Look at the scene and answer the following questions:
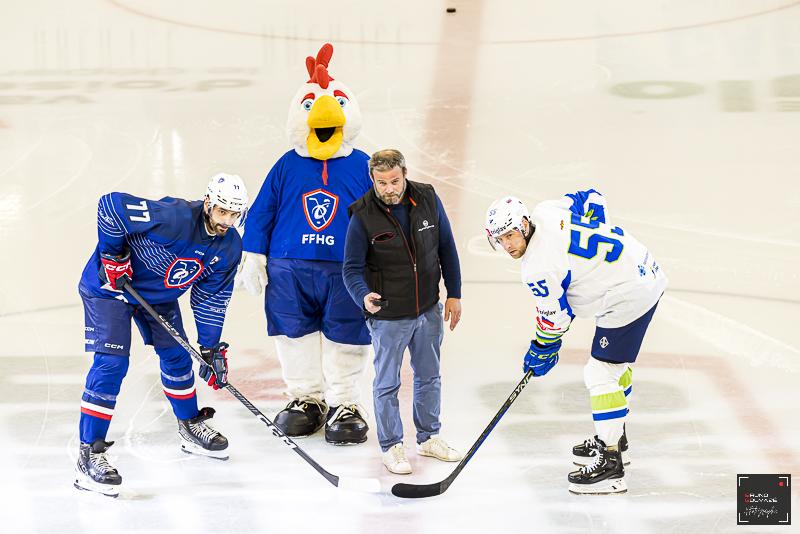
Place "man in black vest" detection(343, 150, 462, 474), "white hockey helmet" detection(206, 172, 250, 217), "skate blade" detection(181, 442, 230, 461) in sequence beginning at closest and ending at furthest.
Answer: "white hockey helmet" detection(206, 172, 250, 217) → "man in black vest" detection(343, 150, 462, 474) → "skate blade" detection(181, 442, 230, 461)

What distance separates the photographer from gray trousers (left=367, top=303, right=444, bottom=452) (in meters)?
4.37

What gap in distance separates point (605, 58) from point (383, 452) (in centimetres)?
571

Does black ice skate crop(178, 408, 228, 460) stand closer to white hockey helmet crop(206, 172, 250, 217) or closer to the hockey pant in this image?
white hockey helmet crop(206, 172, 250, 217)

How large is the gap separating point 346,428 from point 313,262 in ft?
2.12

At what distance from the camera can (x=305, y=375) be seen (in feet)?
16.0

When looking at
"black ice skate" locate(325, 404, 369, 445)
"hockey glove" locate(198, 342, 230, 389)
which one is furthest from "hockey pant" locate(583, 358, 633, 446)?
"hockey glove" locate(198, 342, 230, 389)

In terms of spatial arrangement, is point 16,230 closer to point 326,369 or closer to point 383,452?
point 326,369

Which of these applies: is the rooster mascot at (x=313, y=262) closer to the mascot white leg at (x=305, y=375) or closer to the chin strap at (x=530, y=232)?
the mascot white leg at (x=305, y=375)

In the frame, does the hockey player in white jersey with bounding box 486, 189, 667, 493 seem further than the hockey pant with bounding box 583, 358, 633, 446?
No

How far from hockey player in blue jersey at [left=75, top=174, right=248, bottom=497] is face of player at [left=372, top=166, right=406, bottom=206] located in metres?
0.46

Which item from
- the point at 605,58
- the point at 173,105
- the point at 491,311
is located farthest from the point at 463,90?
the point at 491,311

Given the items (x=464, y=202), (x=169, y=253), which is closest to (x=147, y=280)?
(x=169, y=253)

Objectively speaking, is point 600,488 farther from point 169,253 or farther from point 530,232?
point 169,253

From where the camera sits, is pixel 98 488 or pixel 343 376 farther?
pixel 343 376
